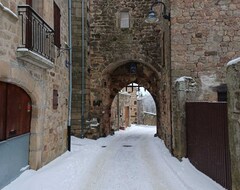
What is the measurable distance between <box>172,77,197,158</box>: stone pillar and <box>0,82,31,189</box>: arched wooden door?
360cm

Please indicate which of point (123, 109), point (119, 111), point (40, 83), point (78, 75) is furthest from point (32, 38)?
point (123, 109)

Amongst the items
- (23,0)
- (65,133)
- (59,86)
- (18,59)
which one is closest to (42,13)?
(23,0)

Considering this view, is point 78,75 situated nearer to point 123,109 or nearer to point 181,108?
point 181,108

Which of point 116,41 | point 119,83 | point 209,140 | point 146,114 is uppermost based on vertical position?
point 116,41

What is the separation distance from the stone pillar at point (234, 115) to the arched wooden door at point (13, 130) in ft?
11.3

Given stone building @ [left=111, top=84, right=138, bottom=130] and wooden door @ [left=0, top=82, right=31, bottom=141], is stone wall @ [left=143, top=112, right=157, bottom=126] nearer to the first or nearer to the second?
stone building @ [left=111, top=84, right=138, bottom=130]

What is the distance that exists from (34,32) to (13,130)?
1.95m

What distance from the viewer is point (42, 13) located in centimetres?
590

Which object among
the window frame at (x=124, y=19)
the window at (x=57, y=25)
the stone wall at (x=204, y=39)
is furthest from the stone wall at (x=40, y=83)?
the window frame at (x=124, y=19)

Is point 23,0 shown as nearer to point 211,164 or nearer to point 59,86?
point 59,86

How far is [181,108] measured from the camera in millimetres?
6777

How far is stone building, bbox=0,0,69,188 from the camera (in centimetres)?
441

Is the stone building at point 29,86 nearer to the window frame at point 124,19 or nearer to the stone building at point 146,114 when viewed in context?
the window frame at point 124,19

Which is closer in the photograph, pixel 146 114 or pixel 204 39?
pixel 204 39
